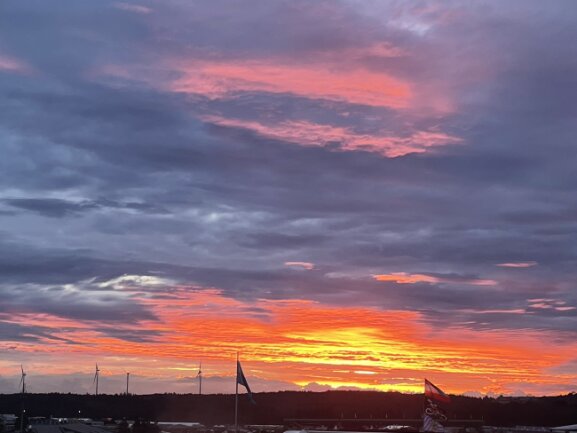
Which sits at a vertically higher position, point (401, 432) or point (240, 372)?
point (240, 372)

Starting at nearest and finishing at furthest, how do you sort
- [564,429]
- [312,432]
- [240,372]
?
[312,432] → [240,372] → [564,429]

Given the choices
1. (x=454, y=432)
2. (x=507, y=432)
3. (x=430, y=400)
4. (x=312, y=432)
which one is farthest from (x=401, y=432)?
(x=507, y=432)

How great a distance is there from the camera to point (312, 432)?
361 feet

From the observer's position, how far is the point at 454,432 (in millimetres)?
177750

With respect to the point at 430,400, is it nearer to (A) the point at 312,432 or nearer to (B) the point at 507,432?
(A) the point at 312,432

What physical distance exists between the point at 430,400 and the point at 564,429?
88.7 metres

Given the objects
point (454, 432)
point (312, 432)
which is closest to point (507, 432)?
point (454, 432)

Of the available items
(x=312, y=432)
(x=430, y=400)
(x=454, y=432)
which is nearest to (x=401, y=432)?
(x=312, y=432)

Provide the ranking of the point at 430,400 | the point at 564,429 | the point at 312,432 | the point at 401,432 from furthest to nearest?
the point at 564,429 < the point at 401,432 < the point at 312,432 < the point at 430,400

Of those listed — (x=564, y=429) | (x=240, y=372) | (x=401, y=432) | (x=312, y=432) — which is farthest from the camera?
(x=564, y=429)

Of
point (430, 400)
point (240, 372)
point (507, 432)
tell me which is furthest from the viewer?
point (507, 432)

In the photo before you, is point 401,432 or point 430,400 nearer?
point 430,400

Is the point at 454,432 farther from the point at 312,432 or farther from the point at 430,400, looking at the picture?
the point at 430,400

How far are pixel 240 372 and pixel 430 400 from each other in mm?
53969
